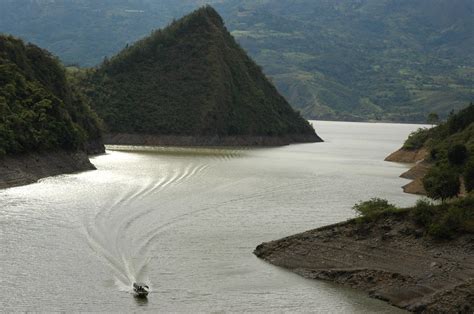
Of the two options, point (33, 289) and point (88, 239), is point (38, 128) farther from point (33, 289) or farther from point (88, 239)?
point (33, 289)

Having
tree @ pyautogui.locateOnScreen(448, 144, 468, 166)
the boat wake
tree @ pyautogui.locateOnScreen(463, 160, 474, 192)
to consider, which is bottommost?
the boat wake

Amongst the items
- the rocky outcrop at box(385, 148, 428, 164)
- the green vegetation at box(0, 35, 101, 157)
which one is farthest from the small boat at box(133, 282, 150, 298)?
the rocky outcrop at box(385, 148, 428, 164)

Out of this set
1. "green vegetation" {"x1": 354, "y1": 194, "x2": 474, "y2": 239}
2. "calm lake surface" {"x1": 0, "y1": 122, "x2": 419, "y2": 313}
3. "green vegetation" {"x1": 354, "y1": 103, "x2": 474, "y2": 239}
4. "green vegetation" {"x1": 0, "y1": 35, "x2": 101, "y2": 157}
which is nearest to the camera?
"calm lake surface" {"x1": 0, "y1": 122, "x2": 419, "y2": 313}

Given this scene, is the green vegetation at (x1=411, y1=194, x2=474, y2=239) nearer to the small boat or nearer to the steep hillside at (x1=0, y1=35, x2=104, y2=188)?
the small boat

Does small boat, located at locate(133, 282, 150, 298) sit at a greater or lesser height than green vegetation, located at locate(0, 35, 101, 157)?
lesser

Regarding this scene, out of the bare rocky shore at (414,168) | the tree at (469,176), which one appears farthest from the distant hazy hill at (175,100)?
the tree at (469,176)

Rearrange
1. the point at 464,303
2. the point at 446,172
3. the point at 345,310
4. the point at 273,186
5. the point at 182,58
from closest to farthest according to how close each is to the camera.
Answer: the point at 464,303, the point at 345,310, the point at 446,172, the point at 273,186, the point at 182,58

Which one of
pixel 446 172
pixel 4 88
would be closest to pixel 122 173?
pixel 4 88

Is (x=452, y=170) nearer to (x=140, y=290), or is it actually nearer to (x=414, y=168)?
(x=414, y=168)
